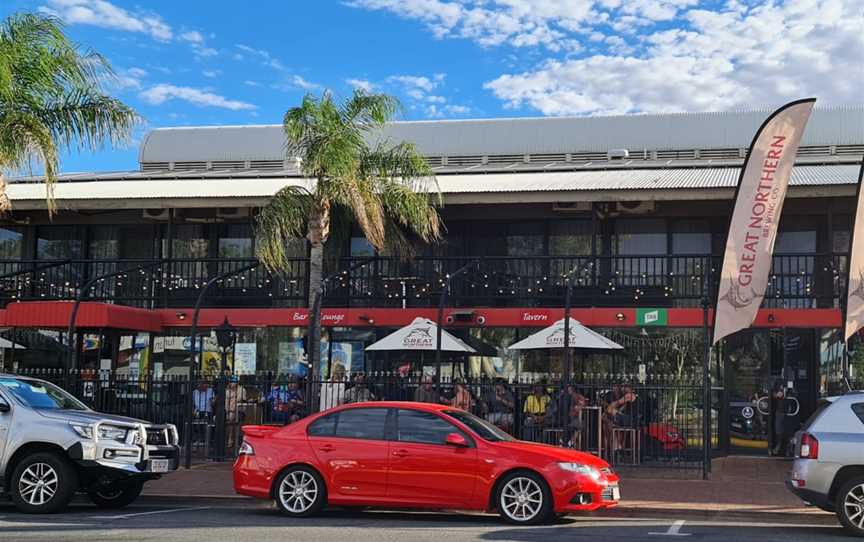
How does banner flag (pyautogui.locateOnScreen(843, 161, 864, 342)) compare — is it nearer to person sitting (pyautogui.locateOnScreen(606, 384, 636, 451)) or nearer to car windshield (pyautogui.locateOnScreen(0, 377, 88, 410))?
person sitting (pyautogui.locateOnScreen(606, 384, 636, 451))

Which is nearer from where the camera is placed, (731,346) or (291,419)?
(291,419)

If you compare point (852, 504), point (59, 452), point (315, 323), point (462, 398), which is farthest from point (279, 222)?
point (852, 504)

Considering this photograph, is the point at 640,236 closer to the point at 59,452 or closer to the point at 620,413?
the point at 620,413

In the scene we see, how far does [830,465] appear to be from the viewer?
11.0 meters

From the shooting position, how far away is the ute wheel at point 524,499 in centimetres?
1151

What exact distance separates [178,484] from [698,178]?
1155 cm

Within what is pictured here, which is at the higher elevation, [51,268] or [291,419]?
[51,268]

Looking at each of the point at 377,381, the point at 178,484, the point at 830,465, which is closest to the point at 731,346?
the point at 377,381

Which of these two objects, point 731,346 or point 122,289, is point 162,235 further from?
point 731,346

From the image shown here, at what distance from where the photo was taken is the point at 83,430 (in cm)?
1241

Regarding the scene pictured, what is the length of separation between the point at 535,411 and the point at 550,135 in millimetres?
10635

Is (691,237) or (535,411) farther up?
(691,237)

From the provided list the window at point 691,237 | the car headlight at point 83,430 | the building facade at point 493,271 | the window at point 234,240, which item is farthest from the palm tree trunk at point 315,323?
the window at point 691,237

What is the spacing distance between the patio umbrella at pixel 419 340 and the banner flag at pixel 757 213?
4.92m
